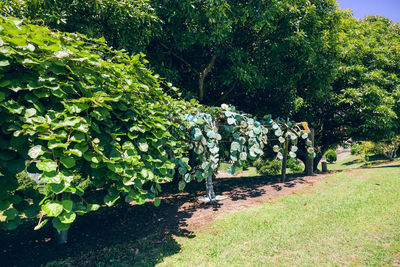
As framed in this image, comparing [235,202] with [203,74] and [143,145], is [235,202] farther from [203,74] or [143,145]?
[203,74]

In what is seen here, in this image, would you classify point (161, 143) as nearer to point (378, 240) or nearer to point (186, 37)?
point (378, 240)

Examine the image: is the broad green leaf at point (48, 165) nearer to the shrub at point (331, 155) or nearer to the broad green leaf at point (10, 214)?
the broad green leaf at point (10, 214)

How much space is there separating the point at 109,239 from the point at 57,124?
3005mm

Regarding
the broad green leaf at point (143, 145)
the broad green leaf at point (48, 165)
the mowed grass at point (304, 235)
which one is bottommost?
the mowed grass at point (304, 235)

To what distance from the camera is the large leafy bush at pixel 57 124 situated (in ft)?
6.29

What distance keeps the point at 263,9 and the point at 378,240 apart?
21.4 feet

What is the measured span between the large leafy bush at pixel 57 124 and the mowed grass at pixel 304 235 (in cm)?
184

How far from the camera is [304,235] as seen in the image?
384 cm

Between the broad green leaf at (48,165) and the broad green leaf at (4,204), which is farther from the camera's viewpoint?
the broad green leaf at (4,204)

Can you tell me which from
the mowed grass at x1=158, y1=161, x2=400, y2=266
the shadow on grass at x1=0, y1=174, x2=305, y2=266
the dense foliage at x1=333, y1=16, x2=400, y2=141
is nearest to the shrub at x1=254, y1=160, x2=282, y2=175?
the dense foliage at x1=333, y1=16, x2=400, y2=141

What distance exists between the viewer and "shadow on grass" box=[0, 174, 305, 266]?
10.8 feet

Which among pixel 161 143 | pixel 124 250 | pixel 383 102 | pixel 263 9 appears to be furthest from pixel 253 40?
pixel 124 250

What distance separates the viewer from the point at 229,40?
25.1 ft

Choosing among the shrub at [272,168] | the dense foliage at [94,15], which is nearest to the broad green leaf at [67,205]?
the dense foliage at [94,15]
